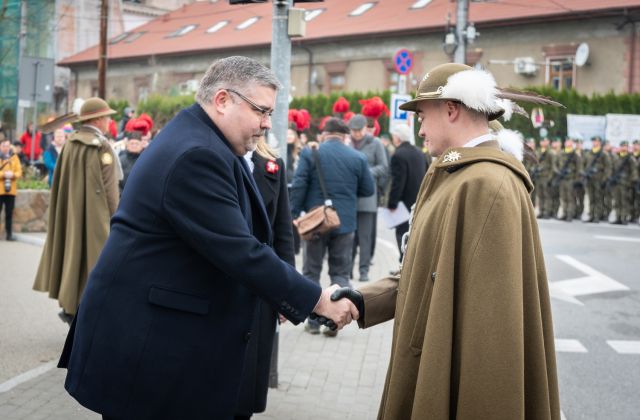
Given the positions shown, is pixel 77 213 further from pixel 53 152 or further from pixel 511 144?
pixel 53 152

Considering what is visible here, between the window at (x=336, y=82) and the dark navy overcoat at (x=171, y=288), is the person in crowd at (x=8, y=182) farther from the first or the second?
the window at (x=336, y=82)

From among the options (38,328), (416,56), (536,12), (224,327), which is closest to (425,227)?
(224,327)

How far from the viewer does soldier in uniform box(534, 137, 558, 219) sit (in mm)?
24609

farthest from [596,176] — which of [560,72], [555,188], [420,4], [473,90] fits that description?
[473,90]

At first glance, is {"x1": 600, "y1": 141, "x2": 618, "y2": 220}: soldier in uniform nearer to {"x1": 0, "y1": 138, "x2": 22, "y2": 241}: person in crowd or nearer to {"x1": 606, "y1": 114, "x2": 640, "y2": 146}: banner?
{"x1": 606, "y1": 114, "x2": 640, "y2": 146}: banner

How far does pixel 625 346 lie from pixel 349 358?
279cm

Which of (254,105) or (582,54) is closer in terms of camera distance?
(254,105)

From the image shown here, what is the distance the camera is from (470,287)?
10.9 ft

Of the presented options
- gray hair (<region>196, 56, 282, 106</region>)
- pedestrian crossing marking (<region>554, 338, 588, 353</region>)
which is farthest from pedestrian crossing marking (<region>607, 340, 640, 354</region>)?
gray hair (<region>196, 56, 282, 106</region>)

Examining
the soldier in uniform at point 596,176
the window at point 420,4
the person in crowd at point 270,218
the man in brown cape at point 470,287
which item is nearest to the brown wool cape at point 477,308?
the man in brown cape at point 470,287

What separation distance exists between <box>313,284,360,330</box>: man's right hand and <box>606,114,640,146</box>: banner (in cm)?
2584

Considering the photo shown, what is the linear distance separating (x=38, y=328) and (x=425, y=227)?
233 inches

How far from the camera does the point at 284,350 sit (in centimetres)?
787

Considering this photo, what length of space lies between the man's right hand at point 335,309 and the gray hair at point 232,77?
36.6 inches
